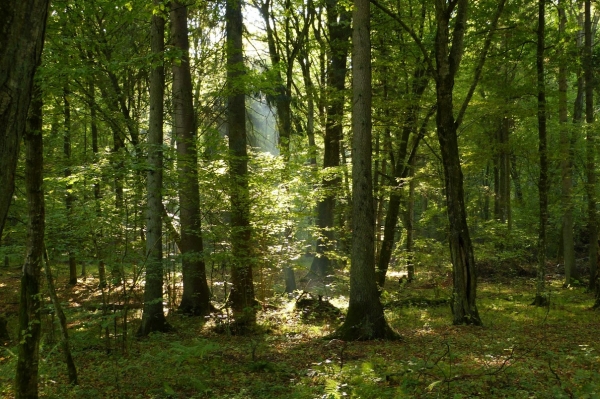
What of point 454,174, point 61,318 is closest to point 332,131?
point 454,174

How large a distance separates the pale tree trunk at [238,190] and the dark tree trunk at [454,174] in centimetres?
435

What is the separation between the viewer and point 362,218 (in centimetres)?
879

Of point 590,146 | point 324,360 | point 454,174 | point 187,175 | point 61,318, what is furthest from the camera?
point 590,146

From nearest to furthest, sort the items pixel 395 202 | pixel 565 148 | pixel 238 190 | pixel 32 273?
pixel 32 273 → pixel 238 190 → pixel 565 148 → pixel 395 202

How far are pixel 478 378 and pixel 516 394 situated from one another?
2.34ft

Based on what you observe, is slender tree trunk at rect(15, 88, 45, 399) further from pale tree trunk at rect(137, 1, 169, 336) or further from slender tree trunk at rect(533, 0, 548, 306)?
slender tree trunk at rect(533, 0, 548, 306)

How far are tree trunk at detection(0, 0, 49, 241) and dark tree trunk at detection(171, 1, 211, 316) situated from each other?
7838 mm

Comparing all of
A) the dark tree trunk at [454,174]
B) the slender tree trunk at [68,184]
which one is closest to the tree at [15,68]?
the slender tree trunk at [68,184]

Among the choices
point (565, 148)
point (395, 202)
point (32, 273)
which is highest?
point (565, 148)

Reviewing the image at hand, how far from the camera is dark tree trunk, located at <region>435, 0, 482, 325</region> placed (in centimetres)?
952

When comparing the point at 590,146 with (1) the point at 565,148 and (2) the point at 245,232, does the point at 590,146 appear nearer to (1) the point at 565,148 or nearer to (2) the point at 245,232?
(1) the point at 565,148

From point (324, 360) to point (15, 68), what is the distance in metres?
6.56

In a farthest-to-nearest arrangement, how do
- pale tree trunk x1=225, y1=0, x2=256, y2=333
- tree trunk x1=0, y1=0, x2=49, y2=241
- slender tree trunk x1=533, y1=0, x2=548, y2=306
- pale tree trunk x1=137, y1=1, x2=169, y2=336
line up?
slender tree trunk x1=533, y1=0, x2=548, y2=306
pale tree trunk x1=225, y1=0, x2=256, y2=333
pale tree trunk x1=137, y1=1, x2=169, y2=336
tree trunk x1=0, y1=0, x2=49, y2=241

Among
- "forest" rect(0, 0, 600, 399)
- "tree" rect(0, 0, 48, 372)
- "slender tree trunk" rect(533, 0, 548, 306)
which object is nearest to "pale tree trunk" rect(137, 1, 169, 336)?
"forest" rect(0, 0, 600, 399)
